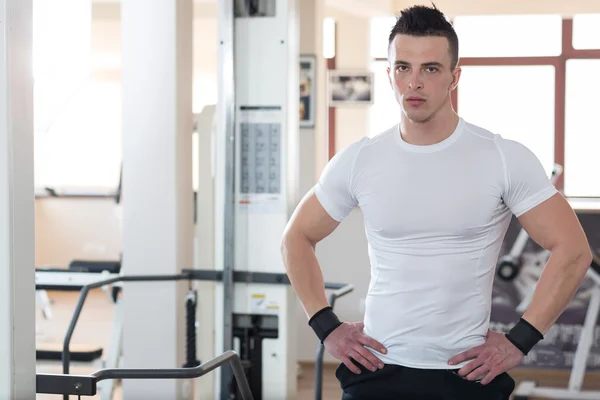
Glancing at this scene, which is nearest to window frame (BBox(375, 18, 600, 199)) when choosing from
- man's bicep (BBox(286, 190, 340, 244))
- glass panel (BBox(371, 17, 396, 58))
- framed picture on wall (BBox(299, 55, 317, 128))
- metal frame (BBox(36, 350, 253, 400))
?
glass panel (BBox(371, 17, 396, 58))

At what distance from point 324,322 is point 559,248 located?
1.75 feet

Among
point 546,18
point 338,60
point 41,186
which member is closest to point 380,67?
point 338,60

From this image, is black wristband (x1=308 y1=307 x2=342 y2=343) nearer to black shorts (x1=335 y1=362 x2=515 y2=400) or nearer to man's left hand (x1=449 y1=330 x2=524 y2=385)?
black shorts (x1=335 y1=362 x2=515 y2=400)

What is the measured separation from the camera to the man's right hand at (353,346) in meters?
1.73

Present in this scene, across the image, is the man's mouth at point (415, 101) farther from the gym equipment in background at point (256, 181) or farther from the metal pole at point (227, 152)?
the metal pole at point (227, 152)

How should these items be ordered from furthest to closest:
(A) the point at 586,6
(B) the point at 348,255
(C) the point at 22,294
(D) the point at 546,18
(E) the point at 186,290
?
(D) the point at 546,18, (A) the point at 586,6, (B) the point at 348,255, (E) the point at 186,290, (C) the point at 22,294

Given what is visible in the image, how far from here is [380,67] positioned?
7402 mm

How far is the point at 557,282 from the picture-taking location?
1649 mm

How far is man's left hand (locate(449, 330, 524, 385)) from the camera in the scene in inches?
65.3

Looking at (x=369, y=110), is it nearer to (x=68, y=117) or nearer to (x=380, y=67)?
(x=380, y=67)

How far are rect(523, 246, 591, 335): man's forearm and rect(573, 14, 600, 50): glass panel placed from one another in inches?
234

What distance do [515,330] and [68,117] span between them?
741 centimetres

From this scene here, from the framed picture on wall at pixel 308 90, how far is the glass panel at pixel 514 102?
248 centimetres

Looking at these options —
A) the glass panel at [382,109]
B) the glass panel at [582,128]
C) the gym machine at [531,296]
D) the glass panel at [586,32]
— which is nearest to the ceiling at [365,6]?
the glass panel at [382,109]
